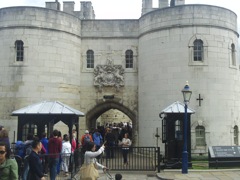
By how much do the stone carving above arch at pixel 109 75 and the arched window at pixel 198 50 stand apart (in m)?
5.30

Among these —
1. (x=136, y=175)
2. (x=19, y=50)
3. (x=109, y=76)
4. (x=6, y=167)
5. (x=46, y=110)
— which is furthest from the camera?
(x=109, y=76)

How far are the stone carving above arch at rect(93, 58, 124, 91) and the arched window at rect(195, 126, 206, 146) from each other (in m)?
6.27

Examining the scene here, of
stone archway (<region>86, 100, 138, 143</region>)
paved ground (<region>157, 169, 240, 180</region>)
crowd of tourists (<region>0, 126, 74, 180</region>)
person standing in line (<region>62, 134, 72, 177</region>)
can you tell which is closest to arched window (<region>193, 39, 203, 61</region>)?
stone archway (<region>86, 100, 138, 143</region>)

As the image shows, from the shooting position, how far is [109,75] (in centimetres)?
2327

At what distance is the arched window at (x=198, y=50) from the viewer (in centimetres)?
2044

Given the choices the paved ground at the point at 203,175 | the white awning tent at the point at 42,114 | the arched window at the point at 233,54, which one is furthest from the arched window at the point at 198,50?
the white awning tent at the point at 42,114

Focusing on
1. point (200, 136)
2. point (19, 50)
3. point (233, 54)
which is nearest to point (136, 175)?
point (200, 136)

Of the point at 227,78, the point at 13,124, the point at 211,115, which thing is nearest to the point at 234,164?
the point at 211,115

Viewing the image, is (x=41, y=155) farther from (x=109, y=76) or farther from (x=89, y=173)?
(x=109, y=76)

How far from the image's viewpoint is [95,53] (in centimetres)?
2362

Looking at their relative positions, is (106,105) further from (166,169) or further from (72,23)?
(166,169)

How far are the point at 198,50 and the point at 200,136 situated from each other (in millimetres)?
5210

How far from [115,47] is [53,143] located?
12912 mm

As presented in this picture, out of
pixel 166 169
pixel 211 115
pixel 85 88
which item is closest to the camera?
pixel 166 169
